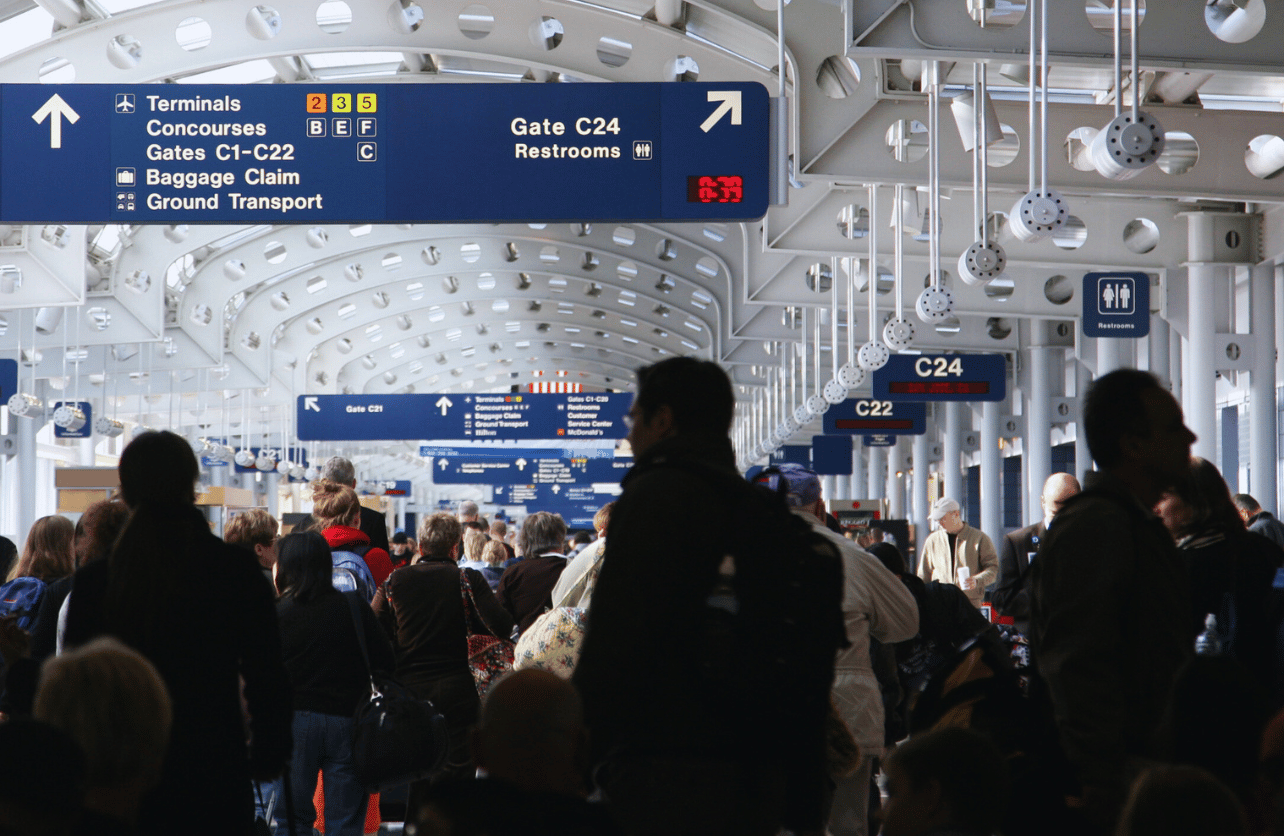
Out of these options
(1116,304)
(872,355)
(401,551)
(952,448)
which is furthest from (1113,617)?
(952,448)

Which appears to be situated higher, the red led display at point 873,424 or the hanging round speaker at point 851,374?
the hanging round speaker at point 851,374

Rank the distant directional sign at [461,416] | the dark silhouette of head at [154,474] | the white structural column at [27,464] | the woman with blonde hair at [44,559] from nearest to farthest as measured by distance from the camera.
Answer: the dark silhouette of head at [154,474], the woman with blonde hair at [44,559], the white structural column at [27,464], the distant directional sign at [461,416]

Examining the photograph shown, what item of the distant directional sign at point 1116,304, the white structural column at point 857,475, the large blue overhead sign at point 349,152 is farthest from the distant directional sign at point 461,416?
the large blue overhead sign at point 349,152

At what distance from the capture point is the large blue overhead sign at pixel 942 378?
1675 cm

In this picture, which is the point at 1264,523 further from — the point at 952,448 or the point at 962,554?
the point at 952,448

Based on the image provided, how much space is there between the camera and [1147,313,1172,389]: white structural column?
1697 centimetres

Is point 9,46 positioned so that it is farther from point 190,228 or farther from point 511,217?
point 511,217

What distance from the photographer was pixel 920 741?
2.85m

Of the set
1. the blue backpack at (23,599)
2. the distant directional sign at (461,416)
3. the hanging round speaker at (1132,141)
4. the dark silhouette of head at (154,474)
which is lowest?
the blue backpack at (23,599)

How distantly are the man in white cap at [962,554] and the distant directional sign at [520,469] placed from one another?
2998 cm

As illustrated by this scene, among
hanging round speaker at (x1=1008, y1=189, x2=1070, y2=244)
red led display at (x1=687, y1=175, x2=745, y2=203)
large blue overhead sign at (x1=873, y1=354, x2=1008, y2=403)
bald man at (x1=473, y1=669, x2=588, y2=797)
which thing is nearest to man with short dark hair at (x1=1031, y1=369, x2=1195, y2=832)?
bald man at (x1=473, y1=669, x2=588, y2=797)

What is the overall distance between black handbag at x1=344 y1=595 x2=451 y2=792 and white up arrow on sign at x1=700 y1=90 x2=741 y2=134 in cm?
425

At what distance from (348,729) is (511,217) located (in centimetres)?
402

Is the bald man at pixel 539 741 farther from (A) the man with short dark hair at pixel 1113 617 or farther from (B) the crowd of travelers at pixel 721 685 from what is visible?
(A) the man with short dark hair at pixel 1113 617
